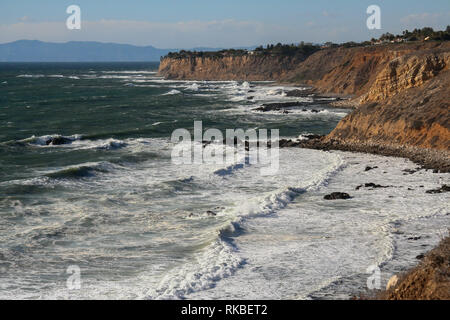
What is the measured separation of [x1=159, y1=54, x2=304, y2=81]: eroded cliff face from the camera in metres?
124

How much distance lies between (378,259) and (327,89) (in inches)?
2515

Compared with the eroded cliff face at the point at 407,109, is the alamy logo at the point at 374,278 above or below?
below

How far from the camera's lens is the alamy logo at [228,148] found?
31703 mm

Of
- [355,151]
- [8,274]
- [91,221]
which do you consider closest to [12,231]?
[91,221]

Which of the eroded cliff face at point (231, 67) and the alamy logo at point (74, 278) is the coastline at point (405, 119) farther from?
the eroded cliff face at point (231, 67)

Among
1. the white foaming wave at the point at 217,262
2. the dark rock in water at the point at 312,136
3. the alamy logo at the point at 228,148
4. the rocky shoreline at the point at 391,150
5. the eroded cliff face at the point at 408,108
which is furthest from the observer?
the dark rock in water at the point at 312,136

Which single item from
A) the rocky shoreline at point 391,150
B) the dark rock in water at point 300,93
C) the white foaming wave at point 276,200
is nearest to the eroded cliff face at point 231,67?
the dark rock in water at point 300,93

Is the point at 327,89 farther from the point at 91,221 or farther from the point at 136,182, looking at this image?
the point at 91,221

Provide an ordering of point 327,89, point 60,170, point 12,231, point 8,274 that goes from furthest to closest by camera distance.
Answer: point 327,89
point 60,170
point 12,231
point 8,274

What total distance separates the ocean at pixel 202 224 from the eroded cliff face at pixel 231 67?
8934cm

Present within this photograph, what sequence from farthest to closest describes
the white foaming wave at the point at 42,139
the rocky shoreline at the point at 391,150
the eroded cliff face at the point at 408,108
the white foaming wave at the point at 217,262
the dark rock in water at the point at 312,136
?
1. the white foaming wave at the point at 42,139
2. the dark rock in water at the point at 312,136
3. the eroded cliff face at the point at 408,108
4. the rocky shoreline at the point at 391,150
5. the white foaming wave at the point at 217,262

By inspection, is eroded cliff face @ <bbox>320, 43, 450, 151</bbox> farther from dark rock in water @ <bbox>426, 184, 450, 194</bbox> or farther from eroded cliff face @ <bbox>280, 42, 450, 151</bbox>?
dark rock in water @ <bbox>426, 184, 450, 194</bbox>

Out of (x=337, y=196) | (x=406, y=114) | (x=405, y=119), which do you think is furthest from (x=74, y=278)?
(x=406, y=114)

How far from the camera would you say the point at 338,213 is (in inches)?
794
